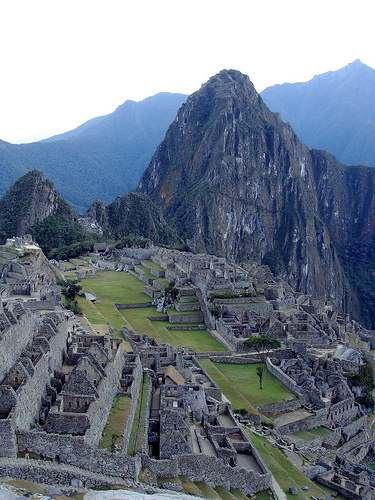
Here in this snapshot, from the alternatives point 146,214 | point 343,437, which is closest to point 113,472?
point 343,437

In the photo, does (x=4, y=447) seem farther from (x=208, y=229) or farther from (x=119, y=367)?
(x=208, y=229)

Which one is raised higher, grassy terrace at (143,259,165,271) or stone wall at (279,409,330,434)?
grassy terrace at (143,259,165,271)

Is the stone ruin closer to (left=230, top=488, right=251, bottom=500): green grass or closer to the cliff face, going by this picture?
(left=230, top=488, right=251, bottom=500): green grass

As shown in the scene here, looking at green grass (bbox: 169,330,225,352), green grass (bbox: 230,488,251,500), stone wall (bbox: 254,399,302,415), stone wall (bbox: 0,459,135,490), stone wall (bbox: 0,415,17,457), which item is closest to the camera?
stone wall (bbox: 0,459,135,490)

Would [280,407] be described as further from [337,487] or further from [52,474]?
[52,474]

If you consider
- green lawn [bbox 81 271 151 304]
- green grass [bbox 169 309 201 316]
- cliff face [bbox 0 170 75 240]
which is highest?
cliff face [bbox 0 170 75 240]

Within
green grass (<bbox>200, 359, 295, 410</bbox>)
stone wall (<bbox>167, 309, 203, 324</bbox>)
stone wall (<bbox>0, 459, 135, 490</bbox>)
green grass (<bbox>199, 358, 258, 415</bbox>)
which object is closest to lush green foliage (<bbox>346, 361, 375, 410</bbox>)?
green grass (<bbox>200, 359, 295, 410</bbox>)
